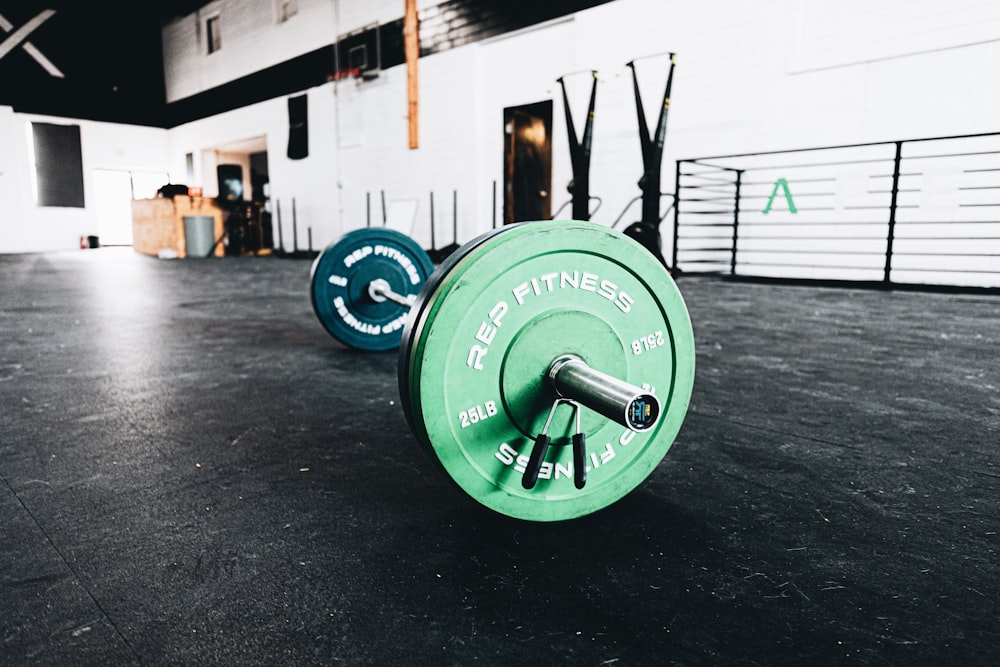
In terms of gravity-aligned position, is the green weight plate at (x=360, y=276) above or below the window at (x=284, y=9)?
below

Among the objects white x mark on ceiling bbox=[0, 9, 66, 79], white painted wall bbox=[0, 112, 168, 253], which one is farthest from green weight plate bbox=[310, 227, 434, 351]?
white x mark on ceiling bbox=[0, 9, 66, 79]

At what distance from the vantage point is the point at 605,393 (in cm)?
70

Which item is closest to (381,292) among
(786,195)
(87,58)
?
(786,195)

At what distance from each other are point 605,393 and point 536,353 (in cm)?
13

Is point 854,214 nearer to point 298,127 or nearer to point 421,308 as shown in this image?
point 421,308

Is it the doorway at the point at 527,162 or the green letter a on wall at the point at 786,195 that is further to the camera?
the doorway at the point at 527,162

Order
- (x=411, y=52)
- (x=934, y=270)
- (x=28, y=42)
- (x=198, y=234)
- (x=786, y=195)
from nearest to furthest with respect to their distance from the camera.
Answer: (x=934, y=270) → (x=786, y=195) → (x=411, y=52) → (x=198, y=234) → (x=28, y=42)

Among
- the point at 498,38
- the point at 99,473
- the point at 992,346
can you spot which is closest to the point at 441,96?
the point at 498,38

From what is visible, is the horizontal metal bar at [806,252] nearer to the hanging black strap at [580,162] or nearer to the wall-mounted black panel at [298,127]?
the hanging black strap at [580,162]

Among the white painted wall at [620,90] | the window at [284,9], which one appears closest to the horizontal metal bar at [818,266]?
the white painted wall at [620,90]

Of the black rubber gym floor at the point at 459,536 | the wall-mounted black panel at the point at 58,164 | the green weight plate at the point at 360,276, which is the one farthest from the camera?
the wall-mounted black panel at the point at 58,164

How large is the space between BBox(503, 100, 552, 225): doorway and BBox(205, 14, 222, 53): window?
6.60 m

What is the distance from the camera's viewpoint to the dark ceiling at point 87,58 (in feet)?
34.5

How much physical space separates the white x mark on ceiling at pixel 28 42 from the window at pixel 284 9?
4.81 m
